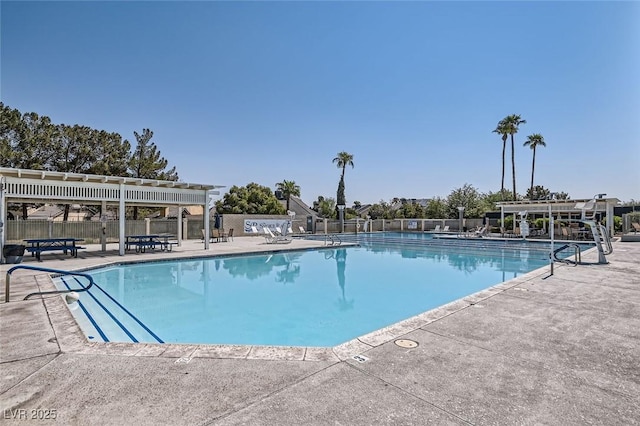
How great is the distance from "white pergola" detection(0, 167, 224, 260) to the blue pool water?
10.3 ft

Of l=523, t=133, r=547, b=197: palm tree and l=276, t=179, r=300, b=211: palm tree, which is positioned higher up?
l=523, t=133, r=547, b=197: palm tree

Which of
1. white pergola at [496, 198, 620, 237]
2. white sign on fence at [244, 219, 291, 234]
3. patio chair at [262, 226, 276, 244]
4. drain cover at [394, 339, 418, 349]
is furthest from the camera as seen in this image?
white sign on fence at [244, 219, 291, 234]

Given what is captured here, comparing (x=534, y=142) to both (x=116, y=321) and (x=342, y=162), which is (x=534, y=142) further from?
(x=116, y=321)

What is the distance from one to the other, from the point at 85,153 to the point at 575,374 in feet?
90.7

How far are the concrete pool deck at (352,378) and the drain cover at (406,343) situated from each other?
69mm

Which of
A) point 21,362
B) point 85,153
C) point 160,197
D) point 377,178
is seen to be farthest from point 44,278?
point 377,178

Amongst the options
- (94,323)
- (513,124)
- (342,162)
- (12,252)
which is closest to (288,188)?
(342,162)

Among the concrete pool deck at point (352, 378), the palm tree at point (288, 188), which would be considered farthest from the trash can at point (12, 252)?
the palm tree at point (288, 188)

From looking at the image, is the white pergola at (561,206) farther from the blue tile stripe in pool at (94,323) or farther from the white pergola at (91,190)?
the blue tile stripe in pool at (94,323)

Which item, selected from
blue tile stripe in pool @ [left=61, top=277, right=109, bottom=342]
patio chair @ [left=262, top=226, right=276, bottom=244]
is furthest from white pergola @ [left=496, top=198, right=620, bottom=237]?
blue tile stripe in pool @ [left=61, top=277, right=109, bottom=342]

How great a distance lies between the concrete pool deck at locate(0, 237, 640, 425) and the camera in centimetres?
227

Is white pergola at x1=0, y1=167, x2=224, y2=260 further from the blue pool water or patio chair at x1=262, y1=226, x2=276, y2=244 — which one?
patio chair at x1=262, y1=226, x2=276, y2=244

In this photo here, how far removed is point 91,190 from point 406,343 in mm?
12735

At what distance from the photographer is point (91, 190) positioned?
39.8 ft
